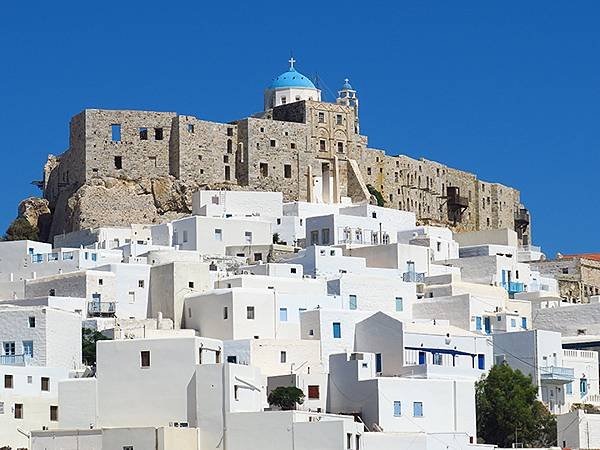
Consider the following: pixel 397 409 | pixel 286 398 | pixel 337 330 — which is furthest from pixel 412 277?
pixel 286 398

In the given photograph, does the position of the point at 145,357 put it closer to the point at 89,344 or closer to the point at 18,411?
the point at 18,411

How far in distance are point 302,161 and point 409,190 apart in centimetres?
1031

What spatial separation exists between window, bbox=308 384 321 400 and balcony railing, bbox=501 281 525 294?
802 inches

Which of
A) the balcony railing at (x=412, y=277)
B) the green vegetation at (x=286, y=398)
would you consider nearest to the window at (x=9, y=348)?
the green vegetation at (x=286, y=398)

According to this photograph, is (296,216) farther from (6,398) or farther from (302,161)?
(6,398)

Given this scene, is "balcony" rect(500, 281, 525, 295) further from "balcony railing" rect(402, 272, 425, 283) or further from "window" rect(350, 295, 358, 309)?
"window" rect(350, 295, 358, 309)

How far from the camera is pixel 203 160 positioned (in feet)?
282

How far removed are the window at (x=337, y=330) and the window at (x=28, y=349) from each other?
1086cm

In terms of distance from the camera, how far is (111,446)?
49312mm

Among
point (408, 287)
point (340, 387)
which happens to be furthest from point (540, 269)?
point (340, 387)

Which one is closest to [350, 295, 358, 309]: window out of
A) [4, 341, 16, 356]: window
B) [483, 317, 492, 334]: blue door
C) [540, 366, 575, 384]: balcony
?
[483, 317, 492, 334]: blue door

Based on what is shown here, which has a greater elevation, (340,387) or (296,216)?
(296,216)

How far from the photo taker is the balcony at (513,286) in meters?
74.5

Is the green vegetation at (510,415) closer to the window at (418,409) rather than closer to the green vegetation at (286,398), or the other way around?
the window at (418,409)
